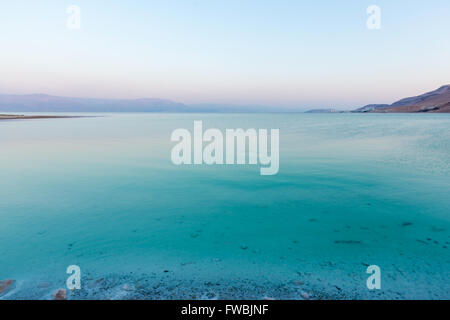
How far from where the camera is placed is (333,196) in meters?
12.1

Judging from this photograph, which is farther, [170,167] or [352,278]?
[170,167]

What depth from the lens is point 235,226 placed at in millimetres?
9195

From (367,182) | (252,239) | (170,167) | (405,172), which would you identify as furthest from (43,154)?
(405,172)

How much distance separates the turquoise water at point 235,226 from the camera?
614 cm

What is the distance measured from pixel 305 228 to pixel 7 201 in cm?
1328

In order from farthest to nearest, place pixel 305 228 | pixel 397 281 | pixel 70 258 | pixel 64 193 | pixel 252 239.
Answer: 1. pixel 64 193
2. pixel 305 228
3. pixel 252 239
4. pixel 70 258
5. pixel 397 281

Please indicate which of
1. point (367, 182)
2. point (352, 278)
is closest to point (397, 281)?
point (352, 278)

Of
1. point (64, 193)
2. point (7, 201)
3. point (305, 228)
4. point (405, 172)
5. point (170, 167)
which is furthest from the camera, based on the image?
point (170, 167)

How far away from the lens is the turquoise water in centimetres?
614

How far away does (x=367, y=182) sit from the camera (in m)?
14.6
